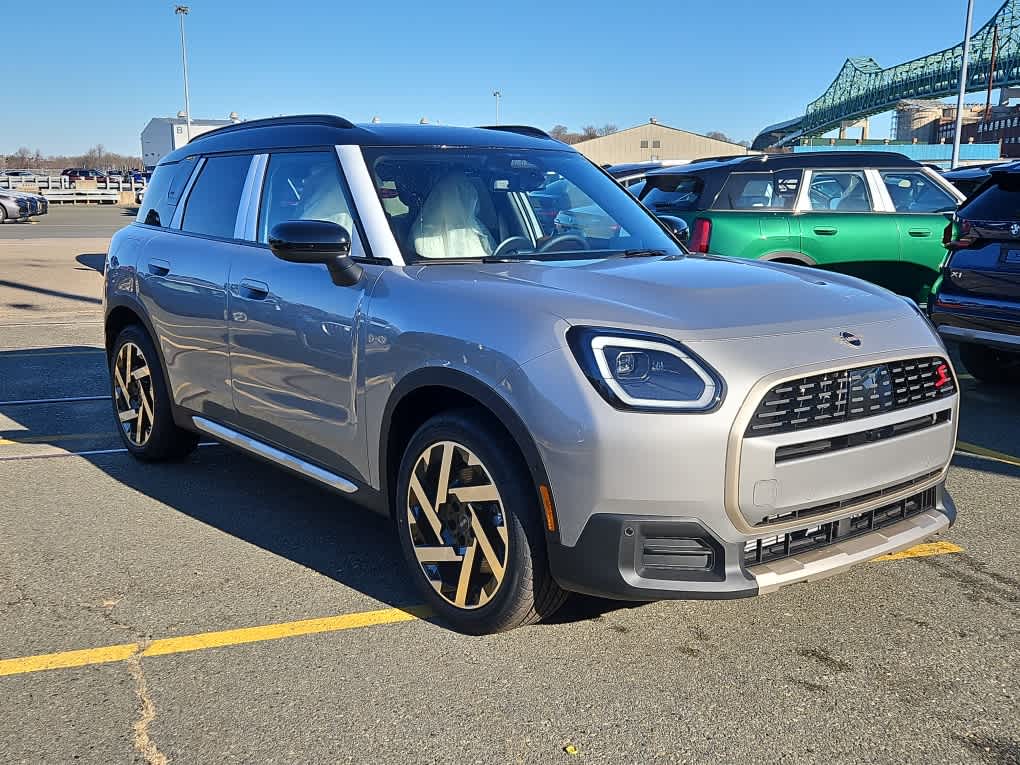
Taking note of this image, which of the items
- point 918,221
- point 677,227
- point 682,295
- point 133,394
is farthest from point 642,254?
point 918,221

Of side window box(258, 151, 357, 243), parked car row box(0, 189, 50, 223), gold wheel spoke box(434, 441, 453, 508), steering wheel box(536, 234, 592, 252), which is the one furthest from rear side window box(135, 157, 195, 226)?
parked car row box(0, 189, 50, 223)

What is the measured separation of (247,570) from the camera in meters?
4.06

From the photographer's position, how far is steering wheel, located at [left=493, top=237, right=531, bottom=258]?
400 cm

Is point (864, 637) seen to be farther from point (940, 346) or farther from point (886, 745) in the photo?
point (940, 346)

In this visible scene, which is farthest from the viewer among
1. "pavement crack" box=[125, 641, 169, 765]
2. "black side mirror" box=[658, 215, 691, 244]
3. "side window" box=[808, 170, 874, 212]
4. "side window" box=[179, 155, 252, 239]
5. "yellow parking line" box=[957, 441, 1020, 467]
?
"side window" box=[808, 170, 874, 212]

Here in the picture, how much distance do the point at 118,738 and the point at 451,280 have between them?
1.81m

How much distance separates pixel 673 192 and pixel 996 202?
336 centimetres

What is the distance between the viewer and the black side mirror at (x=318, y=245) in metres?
3.57

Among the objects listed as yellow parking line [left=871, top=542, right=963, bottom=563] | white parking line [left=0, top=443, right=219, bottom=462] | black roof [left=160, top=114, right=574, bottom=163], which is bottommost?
white parking line [left=0, top=443, right=219, bottom=462]

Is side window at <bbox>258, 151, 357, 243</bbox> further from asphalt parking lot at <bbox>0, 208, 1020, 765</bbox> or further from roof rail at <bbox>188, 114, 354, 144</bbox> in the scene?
asphalt parking lot at <bbox>0, 208, 1020, 765</bbox>

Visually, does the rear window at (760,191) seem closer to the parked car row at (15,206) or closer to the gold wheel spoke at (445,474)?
the gold wheel spoke at (445,474)

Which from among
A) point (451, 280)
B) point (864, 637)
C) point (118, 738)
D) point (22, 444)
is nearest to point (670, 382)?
point (451, 280)

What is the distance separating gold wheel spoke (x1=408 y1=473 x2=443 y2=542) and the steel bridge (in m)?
83.0

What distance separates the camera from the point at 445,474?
3348mm
